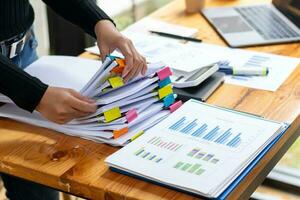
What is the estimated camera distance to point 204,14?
194 cm

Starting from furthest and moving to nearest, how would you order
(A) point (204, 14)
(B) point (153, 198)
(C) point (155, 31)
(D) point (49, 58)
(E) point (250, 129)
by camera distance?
(A) point (204, 14)
(C) point (155, 31)
(D) point (49, 58)
(E) point (250, 129)
(B) point (153, 198)

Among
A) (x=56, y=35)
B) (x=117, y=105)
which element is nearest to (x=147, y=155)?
(x=117, y=105)

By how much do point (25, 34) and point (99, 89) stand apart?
0.44m

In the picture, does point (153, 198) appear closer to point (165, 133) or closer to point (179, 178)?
point (179, 178)

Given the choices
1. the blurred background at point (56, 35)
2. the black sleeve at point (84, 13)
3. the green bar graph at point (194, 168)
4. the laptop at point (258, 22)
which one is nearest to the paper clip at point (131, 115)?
the green bar graph at point (194, 168)

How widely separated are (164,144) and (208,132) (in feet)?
0.33

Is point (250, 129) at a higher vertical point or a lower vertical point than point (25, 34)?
lower

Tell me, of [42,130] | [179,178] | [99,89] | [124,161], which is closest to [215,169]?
[179,178]

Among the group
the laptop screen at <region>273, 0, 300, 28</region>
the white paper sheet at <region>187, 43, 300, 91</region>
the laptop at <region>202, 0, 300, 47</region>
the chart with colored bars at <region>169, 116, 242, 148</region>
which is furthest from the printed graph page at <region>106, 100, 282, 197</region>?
the laptop screen at <region>273, 0, 300, 28</region>

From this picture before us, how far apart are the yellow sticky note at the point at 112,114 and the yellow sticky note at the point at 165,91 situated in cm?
12

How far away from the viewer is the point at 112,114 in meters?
1.12

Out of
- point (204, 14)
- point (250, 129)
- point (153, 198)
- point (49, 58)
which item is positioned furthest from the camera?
point (204, 14)

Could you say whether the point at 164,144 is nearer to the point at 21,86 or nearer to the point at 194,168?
the point at 194,168

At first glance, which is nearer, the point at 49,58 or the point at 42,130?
the point at 42,130
